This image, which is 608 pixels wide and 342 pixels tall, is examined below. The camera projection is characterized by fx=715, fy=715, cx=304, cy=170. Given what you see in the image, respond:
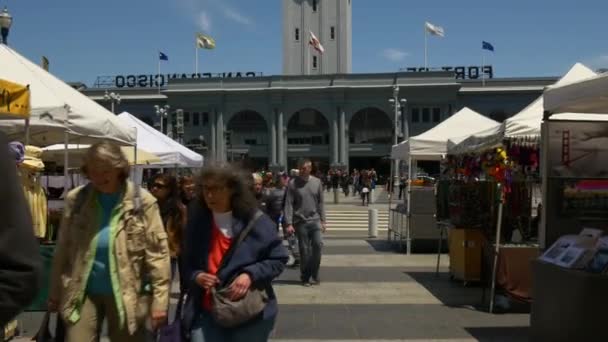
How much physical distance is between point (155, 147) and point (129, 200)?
15.0 meters

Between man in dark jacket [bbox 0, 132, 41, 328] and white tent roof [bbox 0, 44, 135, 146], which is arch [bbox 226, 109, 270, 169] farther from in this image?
man in dark jacket [bbox 0, 132, 41, 328]

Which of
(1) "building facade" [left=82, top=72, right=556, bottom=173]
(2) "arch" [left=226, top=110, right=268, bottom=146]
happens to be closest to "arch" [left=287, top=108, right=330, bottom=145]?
(1) "building facade" [left=82, top=72, right=556, bottom=173]

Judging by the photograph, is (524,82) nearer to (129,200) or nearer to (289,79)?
(289,79)

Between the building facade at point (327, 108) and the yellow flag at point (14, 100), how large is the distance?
69.4 meters

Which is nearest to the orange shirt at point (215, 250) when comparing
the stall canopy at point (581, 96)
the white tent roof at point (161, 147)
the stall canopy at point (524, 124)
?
the stall canopy at point (581, 96)

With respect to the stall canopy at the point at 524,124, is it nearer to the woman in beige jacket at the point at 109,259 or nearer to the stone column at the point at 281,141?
the woman in beige jacket at the point at 109,259

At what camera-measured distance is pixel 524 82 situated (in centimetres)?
7900

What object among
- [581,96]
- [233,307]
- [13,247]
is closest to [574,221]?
[581,96]

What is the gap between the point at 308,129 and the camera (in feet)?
263

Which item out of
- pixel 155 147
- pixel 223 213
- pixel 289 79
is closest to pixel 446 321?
pixel 223 213

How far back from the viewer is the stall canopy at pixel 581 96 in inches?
236

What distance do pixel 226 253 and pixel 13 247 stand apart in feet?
7.64

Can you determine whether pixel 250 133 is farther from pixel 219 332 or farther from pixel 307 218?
pixel 219 332

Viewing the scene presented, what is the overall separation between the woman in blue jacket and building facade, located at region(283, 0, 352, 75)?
8596 cm
